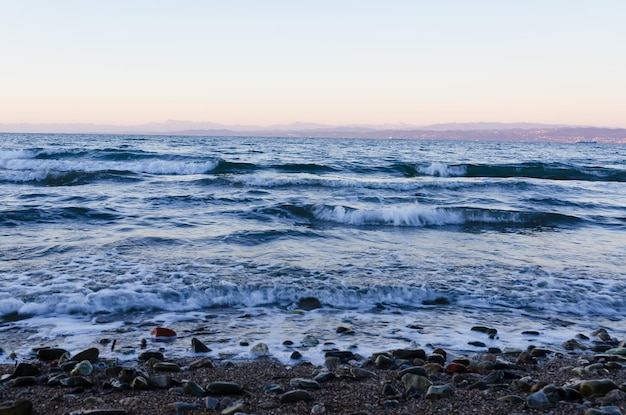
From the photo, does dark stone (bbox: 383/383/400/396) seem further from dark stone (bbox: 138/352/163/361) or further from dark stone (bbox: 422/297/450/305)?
dark stone (bbox: 422/297/450/305)

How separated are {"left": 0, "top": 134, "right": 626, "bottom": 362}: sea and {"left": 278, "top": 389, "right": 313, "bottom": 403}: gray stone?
3.03 ft

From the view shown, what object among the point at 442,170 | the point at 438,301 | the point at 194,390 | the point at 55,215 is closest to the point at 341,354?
the point at 194,390

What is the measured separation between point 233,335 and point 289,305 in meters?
1.18

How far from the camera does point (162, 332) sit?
4953mm

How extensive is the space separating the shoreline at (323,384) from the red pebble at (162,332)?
1.58 ft

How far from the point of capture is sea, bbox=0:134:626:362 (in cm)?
514

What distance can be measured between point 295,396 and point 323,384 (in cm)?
41

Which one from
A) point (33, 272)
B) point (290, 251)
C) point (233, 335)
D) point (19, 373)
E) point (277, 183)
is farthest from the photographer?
point (277, 183)

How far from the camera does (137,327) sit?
519cm

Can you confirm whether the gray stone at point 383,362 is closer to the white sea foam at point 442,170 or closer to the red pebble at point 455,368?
the red pebble at point 455,368

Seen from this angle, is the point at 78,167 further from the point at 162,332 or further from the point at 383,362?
the point at 383,362

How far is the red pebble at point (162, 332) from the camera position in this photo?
4.93 m

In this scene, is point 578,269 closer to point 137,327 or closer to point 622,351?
point 622,351

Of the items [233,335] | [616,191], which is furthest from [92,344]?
[616,191]
